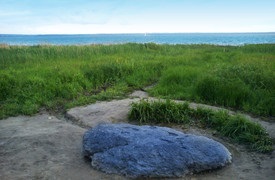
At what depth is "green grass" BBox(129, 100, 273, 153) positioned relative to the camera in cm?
613

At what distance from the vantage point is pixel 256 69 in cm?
1026

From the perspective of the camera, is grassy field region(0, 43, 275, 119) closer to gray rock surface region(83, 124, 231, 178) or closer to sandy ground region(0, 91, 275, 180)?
sandy ground region(0, 91, 275, 180)

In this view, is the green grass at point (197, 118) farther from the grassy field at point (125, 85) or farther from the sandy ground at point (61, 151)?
the grassy field at point (125, 85)

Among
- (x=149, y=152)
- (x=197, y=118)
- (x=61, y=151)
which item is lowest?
(x=61, y=151)

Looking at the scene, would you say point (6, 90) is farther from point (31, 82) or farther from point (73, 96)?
point (73, 96)

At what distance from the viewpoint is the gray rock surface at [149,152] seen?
15.1 ft

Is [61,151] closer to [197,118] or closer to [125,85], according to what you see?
[197,118]

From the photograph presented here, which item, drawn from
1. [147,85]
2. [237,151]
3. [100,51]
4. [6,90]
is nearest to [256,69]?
[147,85]

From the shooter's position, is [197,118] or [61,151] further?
[197,118]

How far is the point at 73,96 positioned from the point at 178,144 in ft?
15.6

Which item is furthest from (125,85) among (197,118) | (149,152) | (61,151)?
(149,152)

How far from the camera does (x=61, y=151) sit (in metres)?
5.39

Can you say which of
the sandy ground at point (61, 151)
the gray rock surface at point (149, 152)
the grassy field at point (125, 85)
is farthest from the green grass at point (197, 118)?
the grassy field at point (125, 85)

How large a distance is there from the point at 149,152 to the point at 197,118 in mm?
2530
